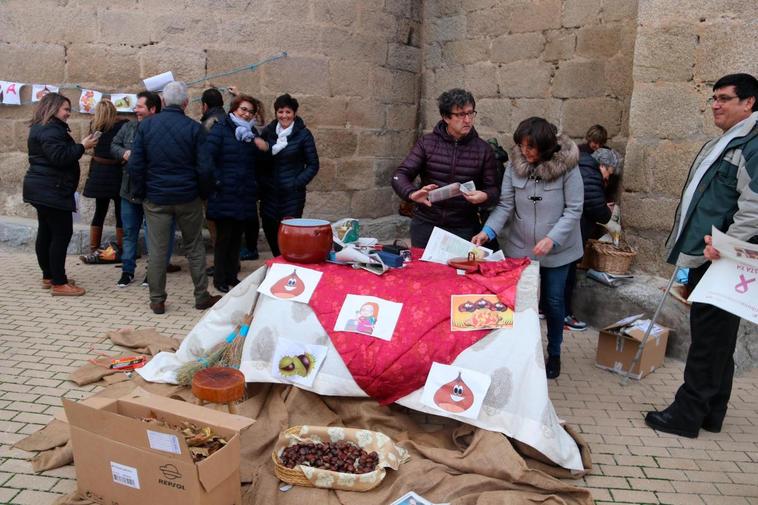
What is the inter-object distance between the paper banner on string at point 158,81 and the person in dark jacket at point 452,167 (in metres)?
3.57

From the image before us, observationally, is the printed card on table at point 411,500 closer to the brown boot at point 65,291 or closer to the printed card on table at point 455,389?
the printed card on table at point 455,389

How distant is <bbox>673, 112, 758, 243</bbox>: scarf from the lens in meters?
3.61

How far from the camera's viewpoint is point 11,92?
7.30 m

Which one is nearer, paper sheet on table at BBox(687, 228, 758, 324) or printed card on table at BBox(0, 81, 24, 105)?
paper sheet on table at BBox(687, 228, 758, 324)

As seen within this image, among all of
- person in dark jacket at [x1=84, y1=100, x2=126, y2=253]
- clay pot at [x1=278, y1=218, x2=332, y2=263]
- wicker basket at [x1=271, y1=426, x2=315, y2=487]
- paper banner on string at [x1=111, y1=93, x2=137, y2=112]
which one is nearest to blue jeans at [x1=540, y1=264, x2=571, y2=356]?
clay pot at [x1=278, y1=218, x2=332, y2=263]

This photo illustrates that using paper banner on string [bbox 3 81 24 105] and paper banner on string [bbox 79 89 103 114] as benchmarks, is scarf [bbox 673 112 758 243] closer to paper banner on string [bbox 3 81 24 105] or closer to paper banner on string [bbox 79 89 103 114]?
paper banner on string [bbox 79 89 103 114]

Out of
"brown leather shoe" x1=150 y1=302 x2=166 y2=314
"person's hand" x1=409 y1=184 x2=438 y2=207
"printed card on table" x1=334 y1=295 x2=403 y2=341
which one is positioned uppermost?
"person's hand" x1=409 y1=184 x2=438 y2=207

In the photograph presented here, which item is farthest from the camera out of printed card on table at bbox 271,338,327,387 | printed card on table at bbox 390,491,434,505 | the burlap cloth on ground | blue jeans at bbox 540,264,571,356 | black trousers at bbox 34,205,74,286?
black trousers at bbox 34,205,74,286

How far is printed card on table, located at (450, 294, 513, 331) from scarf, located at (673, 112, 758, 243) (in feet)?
4.01

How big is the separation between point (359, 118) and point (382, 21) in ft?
3.96

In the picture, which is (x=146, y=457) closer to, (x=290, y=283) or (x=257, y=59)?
(x=290, y=283)

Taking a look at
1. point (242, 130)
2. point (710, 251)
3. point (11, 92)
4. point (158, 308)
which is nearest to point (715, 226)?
point (710, 251)

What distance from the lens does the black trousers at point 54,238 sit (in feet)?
19.5

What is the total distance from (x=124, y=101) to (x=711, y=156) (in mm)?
5872
